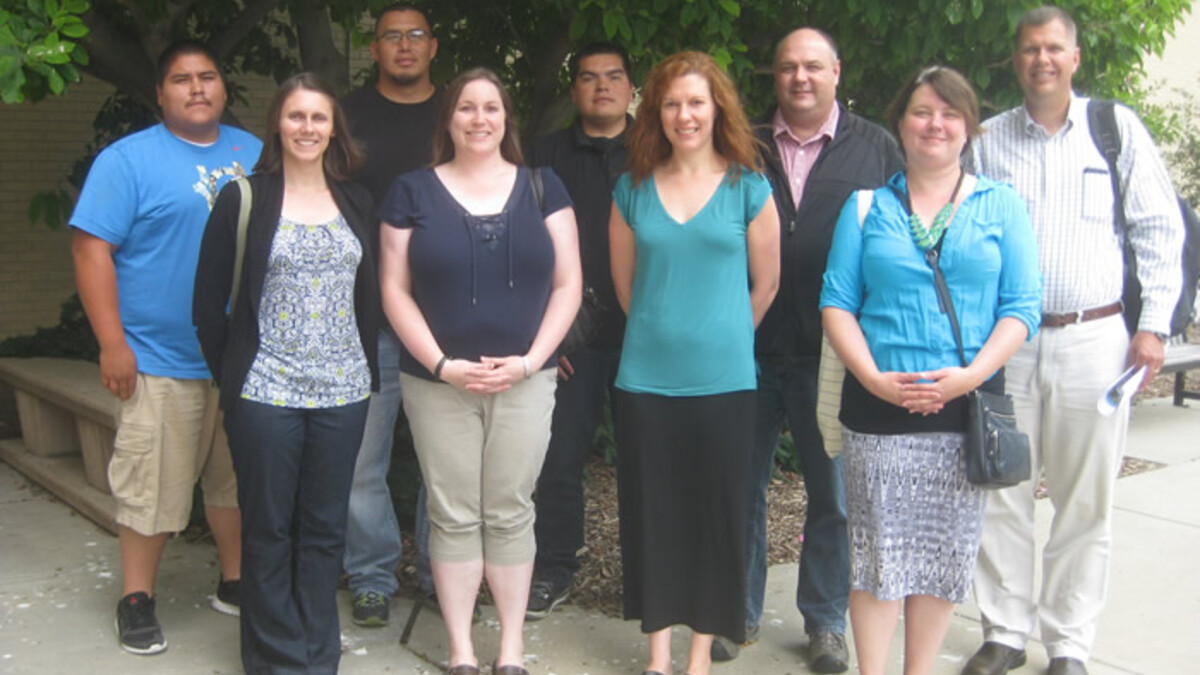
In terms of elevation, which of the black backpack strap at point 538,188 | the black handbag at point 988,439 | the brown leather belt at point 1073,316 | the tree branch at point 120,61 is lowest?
the black handbag at point 988,439

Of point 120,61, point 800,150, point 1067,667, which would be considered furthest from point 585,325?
point 120,61

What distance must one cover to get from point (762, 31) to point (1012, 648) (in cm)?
300

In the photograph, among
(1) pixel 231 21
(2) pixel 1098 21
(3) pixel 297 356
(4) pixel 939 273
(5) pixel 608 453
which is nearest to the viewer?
(4) pixel 939 273

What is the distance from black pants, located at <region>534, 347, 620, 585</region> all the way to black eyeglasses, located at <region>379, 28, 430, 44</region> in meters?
1.23

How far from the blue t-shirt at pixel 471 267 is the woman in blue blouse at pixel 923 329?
0.89 metres

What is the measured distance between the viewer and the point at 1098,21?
5344mm

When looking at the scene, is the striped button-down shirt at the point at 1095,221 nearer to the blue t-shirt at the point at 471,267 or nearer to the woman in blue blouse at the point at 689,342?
the woman in blue blouse at the point at 689,342

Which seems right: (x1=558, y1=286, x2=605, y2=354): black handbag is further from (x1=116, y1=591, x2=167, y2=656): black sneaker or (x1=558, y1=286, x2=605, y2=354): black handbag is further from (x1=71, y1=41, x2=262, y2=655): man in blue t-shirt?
(x1=116, y1=591, x2=167, y2=656): black sneaker

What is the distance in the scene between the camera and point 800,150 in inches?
159

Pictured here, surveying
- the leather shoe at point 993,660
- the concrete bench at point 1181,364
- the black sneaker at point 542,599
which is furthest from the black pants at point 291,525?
the concrete bench at point 1181,364

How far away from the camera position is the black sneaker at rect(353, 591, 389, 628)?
4320mm

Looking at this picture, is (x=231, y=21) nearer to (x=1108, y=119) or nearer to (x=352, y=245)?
(x=352, y=245)

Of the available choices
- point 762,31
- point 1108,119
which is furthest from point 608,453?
point 1108,119

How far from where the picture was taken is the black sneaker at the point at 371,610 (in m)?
4.32
